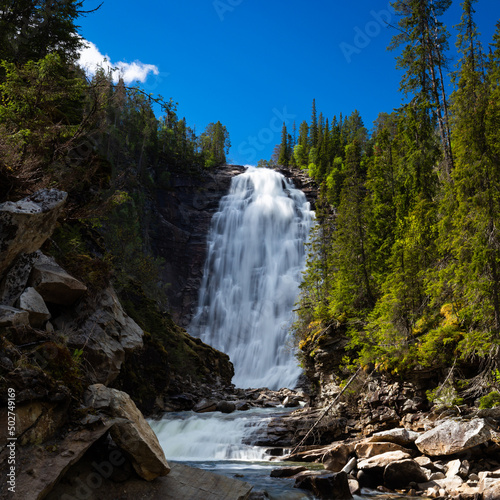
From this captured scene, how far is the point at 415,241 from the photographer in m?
14.9

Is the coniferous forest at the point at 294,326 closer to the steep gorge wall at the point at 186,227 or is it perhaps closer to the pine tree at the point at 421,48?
the pine tree at the point at 421,48

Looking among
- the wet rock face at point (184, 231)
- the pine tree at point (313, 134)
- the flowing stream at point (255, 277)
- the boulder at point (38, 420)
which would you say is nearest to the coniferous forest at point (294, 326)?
the boulder at point (38, 420)

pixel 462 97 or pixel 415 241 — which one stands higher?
pixel 462 97

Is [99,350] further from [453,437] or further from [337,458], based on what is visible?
[453,437]

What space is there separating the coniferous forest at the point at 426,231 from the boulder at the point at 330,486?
495 cm

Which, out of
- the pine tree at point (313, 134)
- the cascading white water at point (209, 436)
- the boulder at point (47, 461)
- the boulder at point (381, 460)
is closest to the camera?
the boulder at point (47, 461)

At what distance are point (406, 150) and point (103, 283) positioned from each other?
14930mm

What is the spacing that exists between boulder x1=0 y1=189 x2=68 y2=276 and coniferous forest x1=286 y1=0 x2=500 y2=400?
10.4 meters

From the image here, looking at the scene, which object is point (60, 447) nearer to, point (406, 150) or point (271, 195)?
point (406, 150)

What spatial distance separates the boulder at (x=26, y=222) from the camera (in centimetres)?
675

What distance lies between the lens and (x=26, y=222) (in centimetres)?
699

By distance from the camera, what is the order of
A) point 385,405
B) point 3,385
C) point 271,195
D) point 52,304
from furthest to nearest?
point 271,195 → point 385,405 → point 52,304 → point 3,385

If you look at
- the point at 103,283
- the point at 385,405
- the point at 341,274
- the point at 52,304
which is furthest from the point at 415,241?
the point at 52,304

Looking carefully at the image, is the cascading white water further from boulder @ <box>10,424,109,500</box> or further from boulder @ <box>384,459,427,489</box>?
boulder @ <box>10,424,109,500</box>
